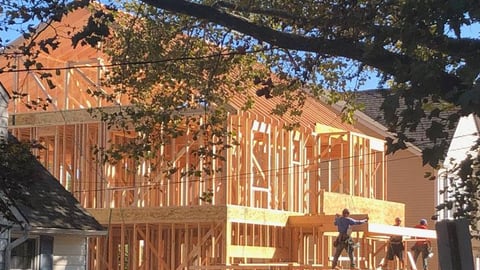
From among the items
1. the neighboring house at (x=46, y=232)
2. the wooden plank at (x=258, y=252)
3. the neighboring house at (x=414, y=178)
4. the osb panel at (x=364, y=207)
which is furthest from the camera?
the neighboring house at (x=414, y=178)

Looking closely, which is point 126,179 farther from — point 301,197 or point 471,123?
point 471,123

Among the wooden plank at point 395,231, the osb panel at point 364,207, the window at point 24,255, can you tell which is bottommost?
the window at point 24,255

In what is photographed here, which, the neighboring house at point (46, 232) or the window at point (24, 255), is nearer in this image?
the neighboring house at point (46, 232)

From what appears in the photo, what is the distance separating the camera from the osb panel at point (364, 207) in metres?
25.1

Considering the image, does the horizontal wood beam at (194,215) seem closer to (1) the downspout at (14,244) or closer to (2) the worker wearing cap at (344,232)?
(2) the worker wearing cap at (344,232)

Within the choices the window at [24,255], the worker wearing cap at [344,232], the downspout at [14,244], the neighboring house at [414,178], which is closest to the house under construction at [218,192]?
the worker wearing cap at [344,232]

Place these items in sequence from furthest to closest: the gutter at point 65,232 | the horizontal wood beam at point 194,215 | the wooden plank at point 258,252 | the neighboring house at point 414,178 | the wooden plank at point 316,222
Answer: the neighboring house at point 414,178
the wooden plank at point 316,222
the wooden plank at point 258,252
the horizontal wood beam at point 194,215
the gutter at point 65,232

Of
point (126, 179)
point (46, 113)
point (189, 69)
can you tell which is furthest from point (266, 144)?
point (189, 69)

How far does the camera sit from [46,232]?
57.6 feet

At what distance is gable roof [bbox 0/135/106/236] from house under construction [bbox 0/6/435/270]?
3500 millimetres

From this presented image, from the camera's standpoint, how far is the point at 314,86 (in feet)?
54.5

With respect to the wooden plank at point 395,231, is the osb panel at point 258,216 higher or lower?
higher

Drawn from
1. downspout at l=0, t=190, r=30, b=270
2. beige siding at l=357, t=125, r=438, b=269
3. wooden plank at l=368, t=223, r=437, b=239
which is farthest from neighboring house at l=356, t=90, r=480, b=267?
downspout at l=0, t=190, r=30, b=270

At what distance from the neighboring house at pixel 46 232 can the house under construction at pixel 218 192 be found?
357cm
